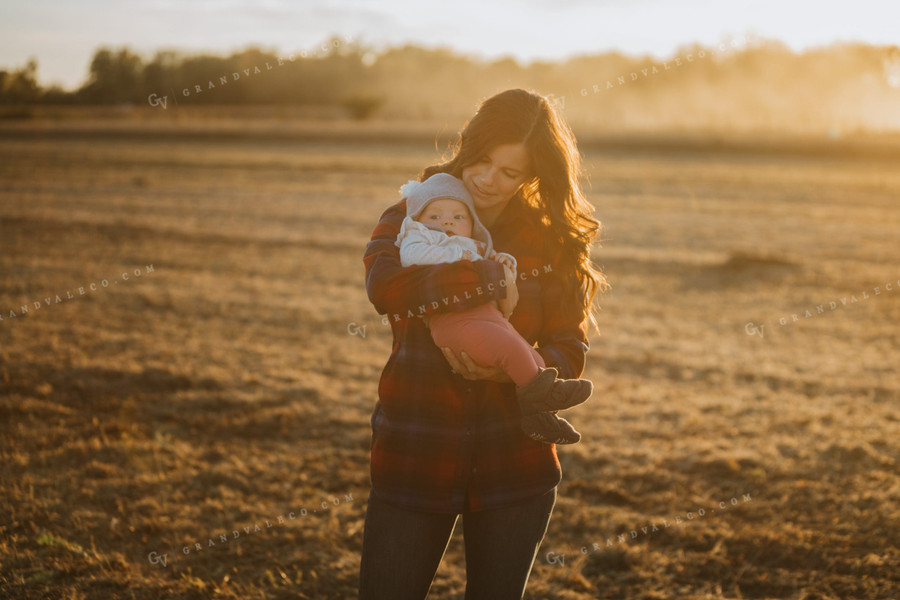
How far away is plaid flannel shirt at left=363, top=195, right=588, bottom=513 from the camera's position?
2.12m

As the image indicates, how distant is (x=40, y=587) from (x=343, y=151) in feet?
92.9

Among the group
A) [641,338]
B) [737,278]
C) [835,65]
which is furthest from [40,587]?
[835,65]

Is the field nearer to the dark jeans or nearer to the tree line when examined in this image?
the dark jeans

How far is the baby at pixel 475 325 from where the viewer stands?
2115 millimetres

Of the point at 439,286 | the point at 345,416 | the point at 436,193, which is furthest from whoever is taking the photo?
the point at 345,416

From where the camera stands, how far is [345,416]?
6.05 meters

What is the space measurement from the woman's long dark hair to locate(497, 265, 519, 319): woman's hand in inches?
10.5

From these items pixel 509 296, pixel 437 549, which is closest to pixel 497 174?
pixel 509 296

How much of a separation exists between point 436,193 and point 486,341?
49cm
